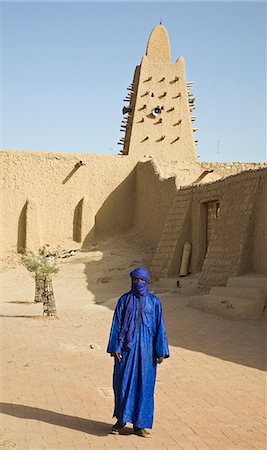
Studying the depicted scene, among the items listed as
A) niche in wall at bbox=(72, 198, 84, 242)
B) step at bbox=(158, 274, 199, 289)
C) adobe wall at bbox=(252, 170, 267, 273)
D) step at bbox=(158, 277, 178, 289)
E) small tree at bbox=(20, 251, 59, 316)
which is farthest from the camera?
niche in wall at bbox=(72, 198, 84, 242)

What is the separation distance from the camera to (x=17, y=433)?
5199 millimetres

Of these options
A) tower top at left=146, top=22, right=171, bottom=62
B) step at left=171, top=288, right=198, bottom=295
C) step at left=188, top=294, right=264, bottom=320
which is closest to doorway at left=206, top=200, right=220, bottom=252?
step at left=171, top=288, right=198, bottom=295

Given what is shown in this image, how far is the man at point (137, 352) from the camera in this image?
17.3 ft

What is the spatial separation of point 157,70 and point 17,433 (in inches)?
969

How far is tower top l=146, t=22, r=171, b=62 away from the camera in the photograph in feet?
93.9

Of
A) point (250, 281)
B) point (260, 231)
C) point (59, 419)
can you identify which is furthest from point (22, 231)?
point (59, 419)

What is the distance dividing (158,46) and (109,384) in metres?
24.2

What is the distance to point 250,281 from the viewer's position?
37.5 ft

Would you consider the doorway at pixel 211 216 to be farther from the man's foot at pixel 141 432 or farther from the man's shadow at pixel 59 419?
the man's foot at pixel 141 432

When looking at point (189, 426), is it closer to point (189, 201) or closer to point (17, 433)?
point (17, 433)

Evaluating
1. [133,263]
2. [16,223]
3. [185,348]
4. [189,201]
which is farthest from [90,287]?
[185,348]

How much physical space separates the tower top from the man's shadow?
962 inches

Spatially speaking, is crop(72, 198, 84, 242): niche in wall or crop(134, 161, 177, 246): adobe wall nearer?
crop(134, 161, 177, 246): adobe wall

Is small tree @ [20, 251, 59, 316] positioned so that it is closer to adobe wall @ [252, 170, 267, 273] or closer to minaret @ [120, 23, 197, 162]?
adobe wall @ [252, 170, 267, 273]
